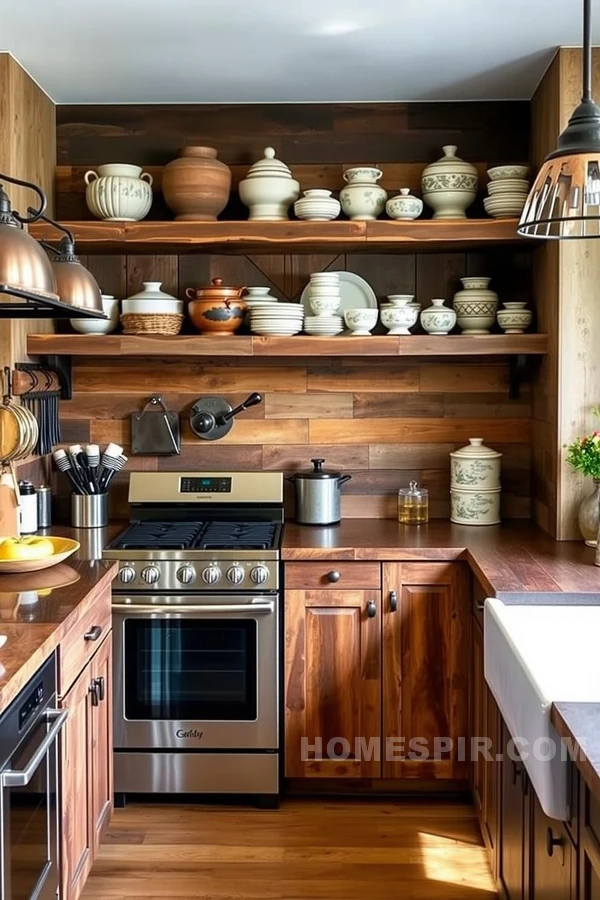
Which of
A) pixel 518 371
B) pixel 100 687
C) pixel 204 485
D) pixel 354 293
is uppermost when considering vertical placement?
pixel 354 293

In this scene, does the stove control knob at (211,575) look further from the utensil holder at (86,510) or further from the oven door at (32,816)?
the oven door at (32,816)

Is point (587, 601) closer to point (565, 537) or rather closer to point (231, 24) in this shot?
point (565, 537)

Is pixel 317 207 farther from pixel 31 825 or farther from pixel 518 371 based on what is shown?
pixel 31 825

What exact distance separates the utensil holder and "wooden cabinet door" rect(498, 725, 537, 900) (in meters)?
1.74

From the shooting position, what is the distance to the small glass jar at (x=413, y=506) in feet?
11.7

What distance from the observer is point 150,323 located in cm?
338

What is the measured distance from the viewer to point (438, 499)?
12.1ft

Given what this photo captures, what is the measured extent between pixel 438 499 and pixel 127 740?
1472 mm

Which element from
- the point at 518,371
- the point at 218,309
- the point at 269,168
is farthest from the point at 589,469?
the point at 269,168

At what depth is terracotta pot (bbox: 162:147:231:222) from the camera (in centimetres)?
337

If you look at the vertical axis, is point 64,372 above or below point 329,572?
above

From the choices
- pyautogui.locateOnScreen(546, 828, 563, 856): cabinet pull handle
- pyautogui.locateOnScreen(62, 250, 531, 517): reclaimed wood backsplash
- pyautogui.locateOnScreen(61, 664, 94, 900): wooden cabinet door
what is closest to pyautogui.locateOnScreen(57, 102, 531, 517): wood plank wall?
pyautogui.locateOnScreen(62, 250, 531, 517): reclaimed wood backsplash

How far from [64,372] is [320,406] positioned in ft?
3.26

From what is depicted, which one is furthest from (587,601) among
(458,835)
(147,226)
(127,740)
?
(147,226)
